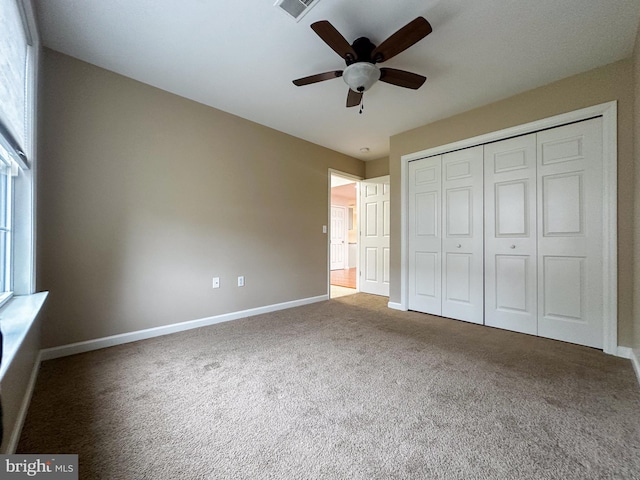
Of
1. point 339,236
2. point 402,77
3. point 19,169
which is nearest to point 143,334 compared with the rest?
point 19,169

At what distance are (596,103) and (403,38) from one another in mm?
1937

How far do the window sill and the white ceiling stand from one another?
1.89 meters

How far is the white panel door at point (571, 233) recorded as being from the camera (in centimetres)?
221

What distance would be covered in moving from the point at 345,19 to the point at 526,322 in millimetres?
3139

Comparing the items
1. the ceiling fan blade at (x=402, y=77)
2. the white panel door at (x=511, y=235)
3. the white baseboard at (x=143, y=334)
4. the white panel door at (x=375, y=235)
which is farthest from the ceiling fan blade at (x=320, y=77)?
the white panel door at (x=375, y=235)

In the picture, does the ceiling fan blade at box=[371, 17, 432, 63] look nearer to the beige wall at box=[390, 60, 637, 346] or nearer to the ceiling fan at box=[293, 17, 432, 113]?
the ceiling fan at box=[293, 17, 432, 113]

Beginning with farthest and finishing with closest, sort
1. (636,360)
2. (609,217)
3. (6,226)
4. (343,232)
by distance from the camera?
(343,232) → (609,217) → (636,360) → (6,226)

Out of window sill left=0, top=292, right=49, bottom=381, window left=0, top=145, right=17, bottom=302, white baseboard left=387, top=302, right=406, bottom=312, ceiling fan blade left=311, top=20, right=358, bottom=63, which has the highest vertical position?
ceiling fan blade left=311, top=20, right=358, bottom=63

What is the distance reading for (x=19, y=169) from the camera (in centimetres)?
163

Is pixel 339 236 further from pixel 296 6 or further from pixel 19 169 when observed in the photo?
pixel 19 169

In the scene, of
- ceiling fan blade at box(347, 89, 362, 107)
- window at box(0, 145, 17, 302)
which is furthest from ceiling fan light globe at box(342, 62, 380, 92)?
window at box(0, 145, 17, 302)

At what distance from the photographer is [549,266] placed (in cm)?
245

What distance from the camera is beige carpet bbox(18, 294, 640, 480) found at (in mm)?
1061

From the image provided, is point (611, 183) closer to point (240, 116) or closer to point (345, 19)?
point (345, 19)
